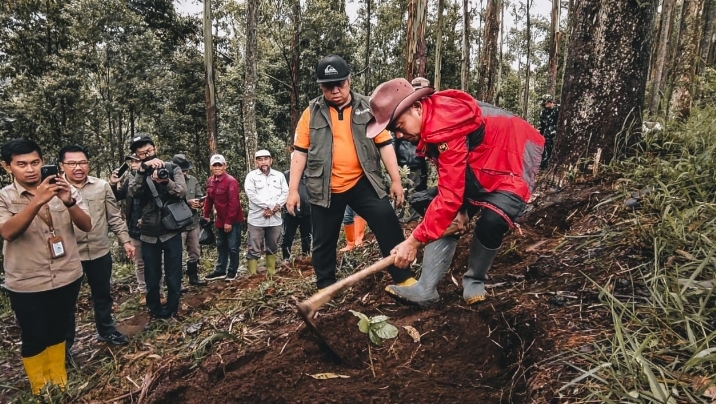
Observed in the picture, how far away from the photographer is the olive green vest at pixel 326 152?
10.5 feet

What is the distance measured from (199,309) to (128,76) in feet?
53.1

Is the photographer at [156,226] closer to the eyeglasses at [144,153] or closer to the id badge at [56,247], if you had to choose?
the eyeglasses at [144,153]

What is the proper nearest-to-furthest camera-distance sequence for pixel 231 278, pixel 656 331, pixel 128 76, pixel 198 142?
pixel 656 331, pixel 231 278, pixel 128 76, pixel 198 142

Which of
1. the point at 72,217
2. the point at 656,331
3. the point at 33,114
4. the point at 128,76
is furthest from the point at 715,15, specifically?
the point at 33,114

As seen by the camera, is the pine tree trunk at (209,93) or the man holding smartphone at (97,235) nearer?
the man holding smartphone at (97,235)

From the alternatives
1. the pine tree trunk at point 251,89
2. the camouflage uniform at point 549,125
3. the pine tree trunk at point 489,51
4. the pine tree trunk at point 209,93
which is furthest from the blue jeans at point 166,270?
the pine tree trunk at point 209,93

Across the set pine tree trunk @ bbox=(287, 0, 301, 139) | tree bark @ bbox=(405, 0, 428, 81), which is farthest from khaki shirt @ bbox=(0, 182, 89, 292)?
pine tree trunk @ bbox=(287, 0, 301, 139)

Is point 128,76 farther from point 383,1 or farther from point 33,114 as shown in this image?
point 383,1

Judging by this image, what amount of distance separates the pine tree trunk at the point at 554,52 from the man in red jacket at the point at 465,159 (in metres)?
17.2

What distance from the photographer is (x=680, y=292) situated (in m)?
1.90

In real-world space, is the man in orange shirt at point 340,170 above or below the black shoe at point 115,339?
above

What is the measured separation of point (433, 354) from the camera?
241cm

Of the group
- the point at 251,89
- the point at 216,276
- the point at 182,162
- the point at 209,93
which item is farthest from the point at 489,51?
the point at 216,276

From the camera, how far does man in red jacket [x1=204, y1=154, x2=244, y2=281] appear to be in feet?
21.1
